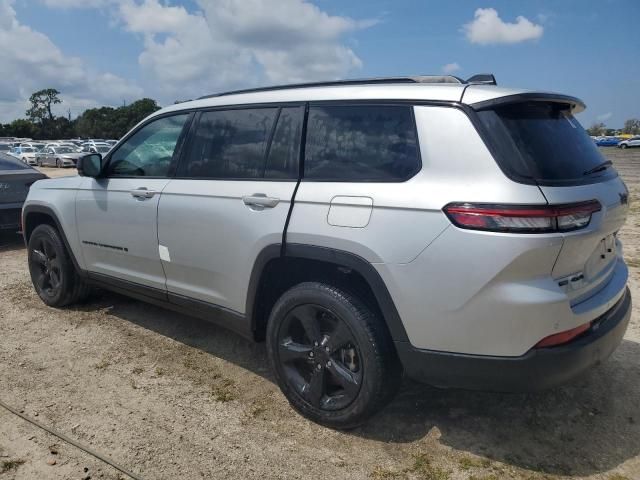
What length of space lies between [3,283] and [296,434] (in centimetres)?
446

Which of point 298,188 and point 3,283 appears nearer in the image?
point 298,188

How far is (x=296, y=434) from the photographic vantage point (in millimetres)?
2809

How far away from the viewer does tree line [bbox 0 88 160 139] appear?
87.1 meters

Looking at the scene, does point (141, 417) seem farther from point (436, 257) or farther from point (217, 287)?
point (436, 257)

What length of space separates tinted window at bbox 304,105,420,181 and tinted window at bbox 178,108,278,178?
1.21ft

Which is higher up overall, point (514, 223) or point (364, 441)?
point (514, 223)

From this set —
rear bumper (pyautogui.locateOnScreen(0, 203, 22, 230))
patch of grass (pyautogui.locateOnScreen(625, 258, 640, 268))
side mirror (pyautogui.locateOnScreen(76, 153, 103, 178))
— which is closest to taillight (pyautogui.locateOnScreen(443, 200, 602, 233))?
side mirror (pyautogui.locateOnScreen(76, 153, 103, 178))

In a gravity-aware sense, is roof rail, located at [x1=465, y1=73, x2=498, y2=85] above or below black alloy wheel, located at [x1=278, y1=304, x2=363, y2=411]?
above

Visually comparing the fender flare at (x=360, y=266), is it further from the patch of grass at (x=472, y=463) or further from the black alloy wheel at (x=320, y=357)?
the patch of grass at (x=472, y=463)

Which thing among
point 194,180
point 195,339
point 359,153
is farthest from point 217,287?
point 359,153

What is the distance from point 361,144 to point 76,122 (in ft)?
346

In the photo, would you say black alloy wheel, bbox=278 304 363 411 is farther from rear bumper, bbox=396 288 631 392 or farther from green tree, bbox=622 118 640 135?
green tree, bbox=622 118 640 135

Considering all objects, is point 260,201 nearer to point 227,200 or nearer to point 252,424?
point 227,200

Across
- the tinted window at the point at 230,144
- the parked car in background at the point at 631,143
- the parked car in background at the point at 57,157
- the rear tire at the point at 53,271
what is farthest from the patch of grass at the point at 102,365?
the parked car in background at the point at 631,143
